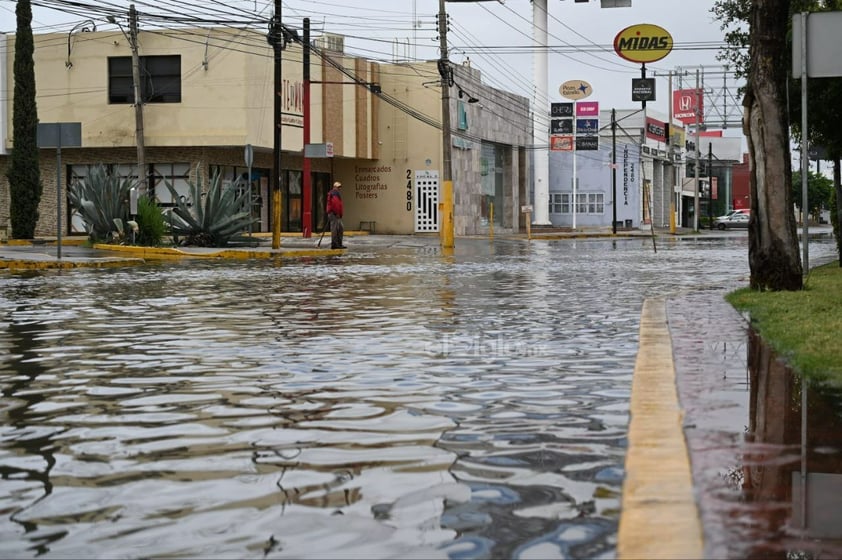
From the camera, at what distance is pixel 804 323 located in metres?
12.0

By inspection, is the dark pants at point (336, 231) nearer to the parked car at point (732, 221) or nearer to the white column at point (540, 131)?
the white column at point (540, 131)

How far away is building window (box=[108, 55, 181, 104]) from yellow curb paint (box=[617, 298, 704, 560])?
47.3 m

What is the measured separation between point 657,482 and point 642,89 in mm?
79537

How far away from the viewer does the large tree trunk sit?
1725 cm

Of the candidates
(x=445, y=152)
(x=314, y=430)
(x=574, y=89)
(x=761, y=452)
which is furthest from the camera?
(x=574, y=89)

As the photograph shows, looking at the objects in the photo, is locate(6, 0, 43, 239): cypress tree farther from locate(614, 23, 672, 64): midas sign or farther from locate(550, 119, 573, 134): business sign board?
locate(550, 119, 573, 134): business sign board

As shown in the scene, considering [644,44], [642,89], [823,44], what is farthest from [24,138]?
[644,44]

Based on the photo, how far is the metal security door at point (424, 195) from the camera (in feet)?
217

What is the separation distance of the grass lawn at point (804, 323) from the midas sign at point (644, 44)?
6592 centimetres

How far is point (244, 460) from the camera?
6.31 m

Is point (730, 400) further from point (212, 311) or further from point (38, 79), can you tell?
point (38, 79)

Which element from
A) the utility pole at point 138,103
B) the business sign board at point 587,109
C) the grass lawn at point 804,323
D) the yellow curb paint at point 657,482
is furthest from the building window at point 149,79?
the yellow curb paint at point 657,482

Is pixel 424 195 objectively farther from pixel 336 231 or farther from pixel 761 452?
pixel 761 452

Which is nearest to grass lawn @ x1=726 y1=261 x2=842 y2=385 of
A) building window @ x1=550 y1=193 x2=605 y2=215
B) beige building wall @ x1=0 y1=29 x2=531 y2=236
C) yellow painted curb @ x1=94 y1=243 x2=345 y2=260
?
yellow painted curb @ x1=94 y1=243 x2=345 y2=260
